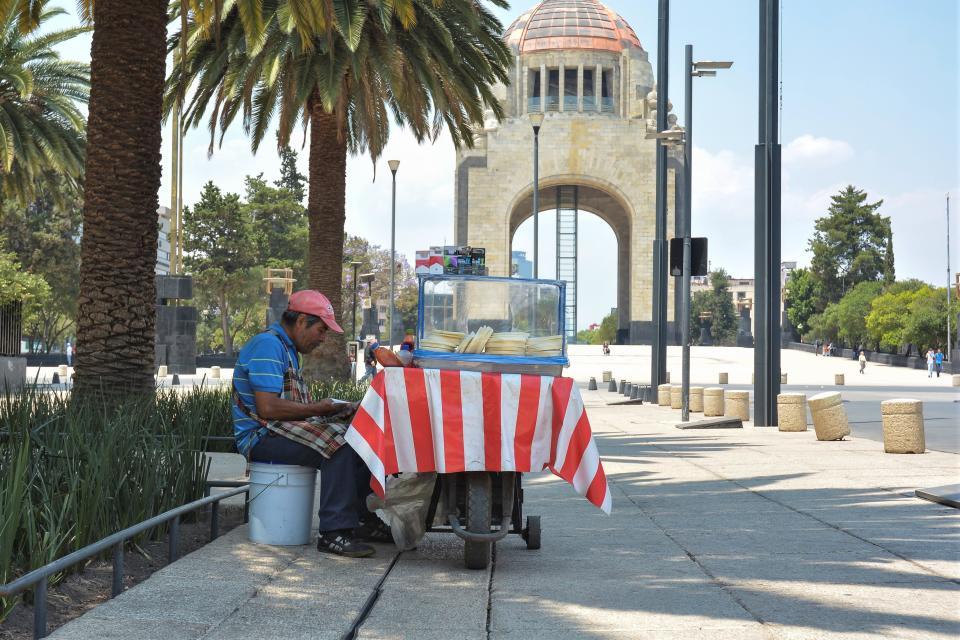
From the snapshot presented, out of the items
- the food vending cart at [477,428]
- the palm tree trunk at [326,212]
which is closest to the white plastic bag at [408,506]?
the food vending cart at [477,428]

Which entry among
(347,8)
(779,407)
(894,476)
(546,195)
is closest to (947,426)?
(779,407)

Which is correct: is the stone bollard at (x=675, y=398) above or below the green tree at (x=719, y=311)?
below

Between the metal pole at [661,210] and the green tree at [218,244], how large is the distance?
56024 mm

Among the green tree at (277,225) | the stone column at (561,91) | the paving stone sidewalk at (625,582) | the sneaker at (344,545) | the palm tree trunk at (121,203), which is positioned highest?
the stone column at (561,91)

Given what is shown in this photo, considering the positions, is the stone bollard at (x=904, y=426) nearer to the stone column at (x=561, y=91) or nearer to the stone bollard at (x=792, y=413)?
the stone bollard at (x=792, y=413)

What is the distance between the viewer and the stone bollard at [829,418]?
1590 cm

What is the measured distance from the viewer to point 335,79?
17.3 metres

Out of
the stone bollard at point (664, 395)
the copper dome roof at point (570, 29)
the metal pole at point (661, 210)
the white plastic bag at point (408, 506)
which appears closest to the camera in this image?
the white plastic bag at point (408, 506)

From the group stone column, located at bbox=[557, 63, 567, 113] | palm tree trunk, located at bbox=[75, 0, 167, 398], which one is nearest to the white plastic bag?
palm tree trunk, located at bbox=[75, 0, 167, 398]

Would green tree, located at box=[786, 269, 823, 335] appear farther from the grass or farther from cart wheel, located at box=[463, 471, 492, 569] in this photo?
cart wheel, located at box=[463, 471, 492, 569]

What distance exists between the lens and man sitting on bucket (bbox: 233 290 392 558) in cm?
630

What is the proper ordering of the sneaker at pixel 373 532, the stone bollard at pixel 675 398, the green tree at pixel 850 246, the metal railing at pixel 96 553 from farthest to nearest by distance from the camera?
the green tree at pixel 850 246
the stone bollard at pixel 675 398
the sneaker at pixel 373 532
the metal railing at pixel 96 553

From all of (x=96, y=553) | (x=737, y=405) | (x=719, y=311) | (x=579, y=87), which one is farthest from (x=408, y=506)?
(x=719, y=311)

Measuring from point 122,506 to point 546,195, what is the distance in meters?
79.1
